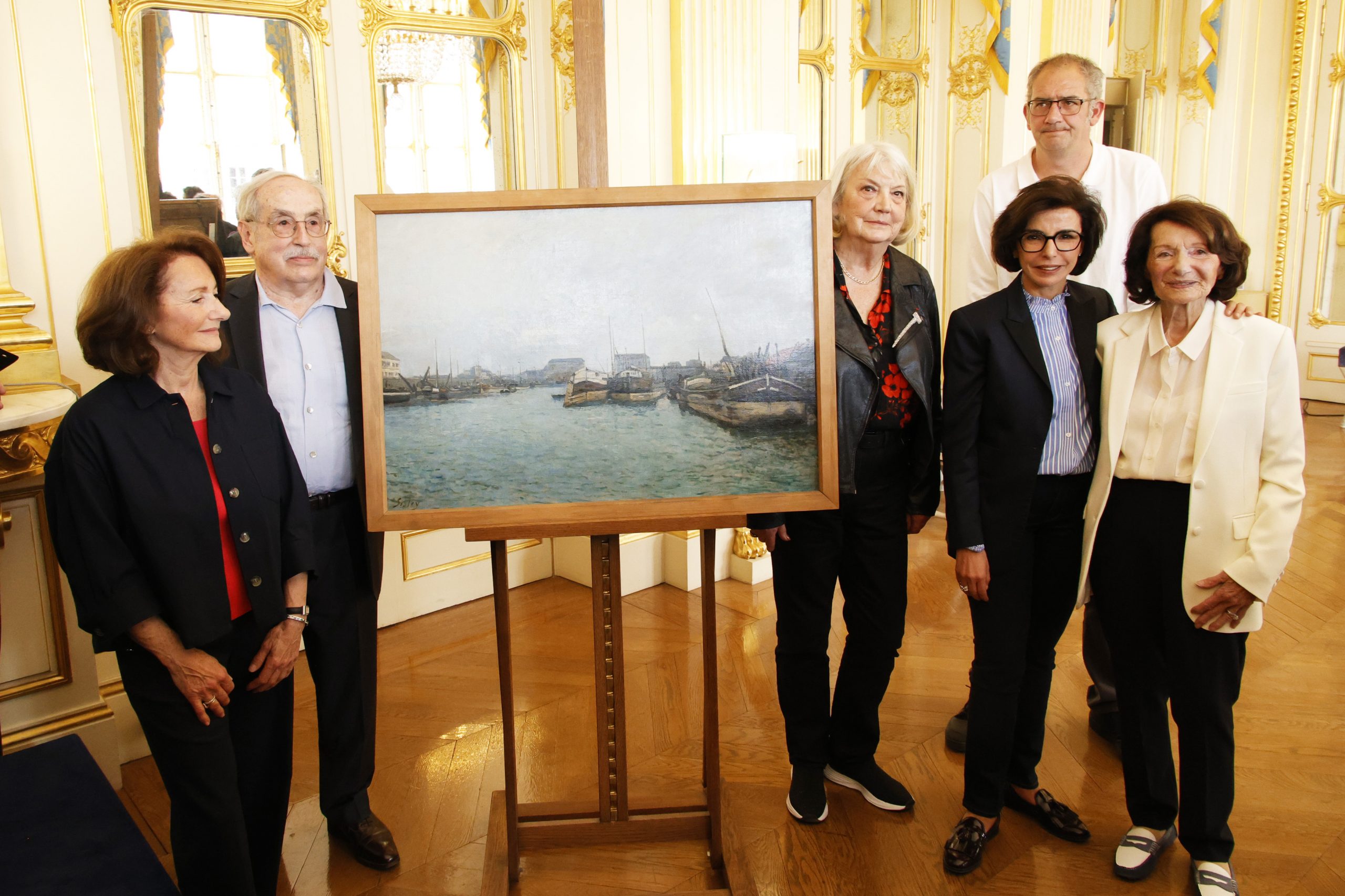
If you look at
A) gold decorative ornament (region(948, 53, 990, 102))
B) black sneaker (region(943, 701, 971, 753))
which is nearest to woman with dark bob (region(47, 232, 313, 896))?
black sneaker (region(943, 701, 971, 753))

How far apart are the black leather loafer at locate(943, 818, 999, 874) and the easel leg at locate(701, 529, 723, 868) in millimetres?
571

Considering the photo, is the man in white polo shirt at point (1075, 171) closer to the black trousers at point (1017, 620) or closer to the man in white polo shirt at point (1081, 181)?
the man in white polo shirt at point (1081, 181)

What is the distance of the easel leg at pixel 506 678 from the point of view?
2111mm

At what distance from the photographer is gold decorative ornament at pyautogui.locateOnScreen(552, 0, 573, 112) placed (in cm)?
392

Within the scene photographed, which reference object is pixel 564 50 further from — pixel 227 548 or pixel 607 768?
pixel 607 768

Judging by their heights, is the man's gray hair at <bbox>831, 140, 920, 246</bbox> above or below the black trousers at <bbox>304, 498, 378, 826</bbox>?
above

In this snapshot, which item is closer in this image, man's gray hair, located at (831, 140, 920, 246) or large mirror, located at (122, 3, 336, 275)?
man's gray hair, located at (831, 140, 920, 246)

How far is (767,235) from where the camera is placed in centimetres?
193

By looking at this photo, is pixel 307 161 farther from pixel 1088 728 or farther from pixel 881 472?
pixel 1088 728

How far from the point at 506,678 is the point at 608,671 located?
24cm

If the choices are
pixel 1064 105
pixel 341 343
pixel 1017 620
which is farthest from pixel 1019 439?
pixel 341 343

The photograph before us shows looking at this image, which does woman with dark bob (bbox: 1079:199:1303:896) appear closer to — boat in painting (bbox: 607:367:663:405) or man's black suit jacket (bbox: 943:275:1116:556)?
man's black suit jacket (bbox: 943:275:1116:556)

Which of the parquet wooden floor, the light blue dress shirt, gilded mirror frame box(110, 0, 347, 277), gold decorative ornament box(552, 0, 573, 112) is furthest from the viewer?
gold decorative ornament box(552, 0, 573, 112)

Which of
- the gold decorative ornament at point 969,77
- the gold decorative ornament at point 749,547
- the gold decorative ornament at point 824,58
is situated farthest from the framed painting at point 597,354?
the gold decorative ornament at point 969,77
